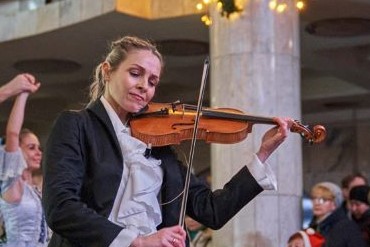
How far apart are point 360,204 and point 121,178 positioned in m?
3.78

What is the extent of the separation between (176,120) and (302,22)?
21.9 ft

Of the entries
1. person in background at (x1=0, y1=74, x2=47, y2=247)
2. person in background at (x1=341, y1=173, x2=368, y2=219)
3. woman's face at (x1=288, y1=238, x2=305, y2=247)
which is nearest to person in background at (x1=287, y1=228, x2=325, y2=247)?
woman's face at (x1=288, y1=238, x2=305, y2=247)

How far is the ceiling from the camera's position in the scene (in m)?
8.66

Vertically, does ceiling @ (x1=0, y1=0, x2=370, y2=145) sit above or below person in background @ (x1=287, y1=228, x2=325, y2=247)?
above

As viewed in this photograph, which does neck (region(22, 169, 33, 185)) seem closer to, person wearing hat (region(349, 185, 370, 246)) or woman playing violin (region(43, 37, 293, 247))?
woman playing violin (region(43, 37, 293, 247))

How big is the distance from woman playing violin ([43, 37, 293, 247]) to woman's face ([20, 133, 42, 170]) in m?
2.36

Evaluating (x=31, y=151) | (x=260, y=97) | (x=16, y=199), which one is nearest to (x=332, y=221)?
(x=260, y=97)

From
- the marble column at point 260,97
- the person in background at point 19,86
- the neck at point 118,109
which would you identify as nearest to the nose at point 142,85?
the neck at point 118,109

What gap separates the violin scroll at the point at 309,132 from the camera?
2588 millimetres

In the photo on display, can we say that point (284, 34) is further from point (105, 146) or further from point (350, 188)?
point (105, 146)

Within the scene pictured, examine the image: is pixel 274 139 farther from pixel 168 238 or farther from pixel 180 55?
pixel 180 55

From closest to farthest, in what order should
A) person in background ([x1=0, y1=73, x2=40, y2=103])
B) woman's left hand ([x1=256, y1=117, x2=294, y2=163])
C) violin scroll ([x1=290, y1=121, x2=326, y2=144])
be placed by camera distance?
woman's left hand ([x1=256, y1=117, x2=294, y2=163]) < violin scroll ([x1=290, y1=121, x2=326, y2=144]) < person in background ([x1=0, y1=73, x2=40, y2=103])

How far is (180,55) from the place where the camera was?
34.5 ft

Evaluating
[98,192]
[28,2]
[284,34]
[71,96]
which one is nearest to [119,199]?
[98,192]
